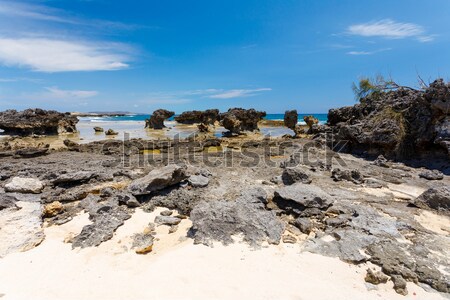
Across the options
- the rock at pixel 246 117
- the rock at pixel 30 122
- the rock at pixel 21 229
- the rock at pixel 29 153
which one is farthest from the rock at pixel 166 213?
the rock at pixel 30 122

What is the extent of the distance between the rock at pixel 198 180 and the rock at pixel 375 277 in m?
4.21

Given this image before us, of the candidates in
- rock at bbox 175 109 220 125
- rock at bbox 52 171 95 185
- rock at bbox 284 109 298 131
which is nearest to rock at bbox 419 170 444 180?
rock at bbox 52 171 95 185

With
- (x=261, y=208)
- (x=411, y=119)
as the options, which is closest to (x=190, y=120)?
(x=411, y=119)

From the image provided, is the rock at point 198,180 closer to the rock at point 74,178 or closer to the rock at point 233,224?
the rock at point 233,224

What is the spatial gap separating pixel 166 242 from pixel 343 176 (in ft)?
17.6

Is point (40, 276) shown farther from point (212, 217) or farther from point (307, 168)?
point (307, 168)

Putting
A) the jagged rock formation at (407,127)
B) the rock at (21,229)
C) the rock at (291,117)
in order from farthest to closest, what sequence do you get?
the rock at (291,117) < the jagged rock formation at (407,127) < the rock at (21,229)

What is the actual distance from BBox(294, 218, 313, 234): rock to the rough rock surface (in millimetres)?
321

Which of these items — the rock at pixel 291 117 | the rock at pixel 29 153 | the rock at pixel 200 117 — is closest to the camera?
the rock at pixel 29 153

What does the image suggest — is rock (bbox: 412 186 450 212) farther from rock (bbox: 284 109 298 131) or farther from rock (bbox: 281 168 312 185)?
rock (bbox: 284 109 298 131)

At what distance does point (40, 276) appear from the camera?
12.3 ft

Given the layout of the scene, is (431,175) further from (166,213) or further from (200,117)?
(200,117)

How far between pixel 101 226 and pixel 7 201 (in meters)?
2.63

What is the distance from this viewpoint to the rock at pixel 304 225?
4785mm
